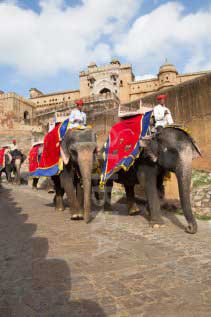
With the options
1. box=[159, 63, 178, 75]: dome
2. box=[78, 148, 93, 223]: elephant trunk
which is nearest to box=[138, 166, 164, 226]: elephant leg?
box=[78, 148, 93, 223]: elephant trunk

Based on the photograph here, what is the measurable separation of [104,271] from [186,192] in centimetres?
229

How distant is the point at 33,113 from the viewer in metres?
57.1

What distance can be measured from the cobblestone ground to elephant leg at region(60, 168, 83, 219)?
29.2 inches

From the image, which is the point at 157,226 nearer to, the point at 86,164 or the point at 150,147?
the point at 150,147

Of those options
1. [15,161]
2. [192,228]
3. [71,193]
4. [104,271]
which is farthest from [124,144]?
[15,161]

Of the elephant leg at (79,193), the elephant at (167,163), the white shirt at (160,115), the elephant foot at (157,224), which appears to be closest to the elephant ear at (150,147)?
the elephant at (167,163)

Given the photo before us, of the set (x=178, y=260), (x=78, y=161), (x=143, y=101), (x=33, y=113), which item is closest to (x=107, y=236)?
(x=178, y=260)

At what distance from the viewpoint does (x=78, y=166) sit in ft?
21.3

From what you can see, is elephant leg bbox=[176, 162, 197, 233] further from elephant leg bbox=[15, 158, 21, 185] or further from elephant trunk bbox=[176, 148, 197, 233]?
elephant leg bbox=[15, 158, 21, 185]

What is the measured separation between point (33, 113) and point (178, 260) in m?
56.4

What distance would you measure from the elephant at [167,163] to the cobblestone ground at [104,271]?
1.41 ft

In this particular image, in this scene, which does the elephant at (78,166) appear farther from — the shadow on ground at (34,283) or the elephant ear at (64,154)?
the shadow on ground at (34,283)

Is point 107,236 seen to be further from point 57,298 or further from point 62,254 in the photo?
point 57,298

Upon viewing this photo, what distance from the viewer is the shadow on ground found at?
2.44 metres
